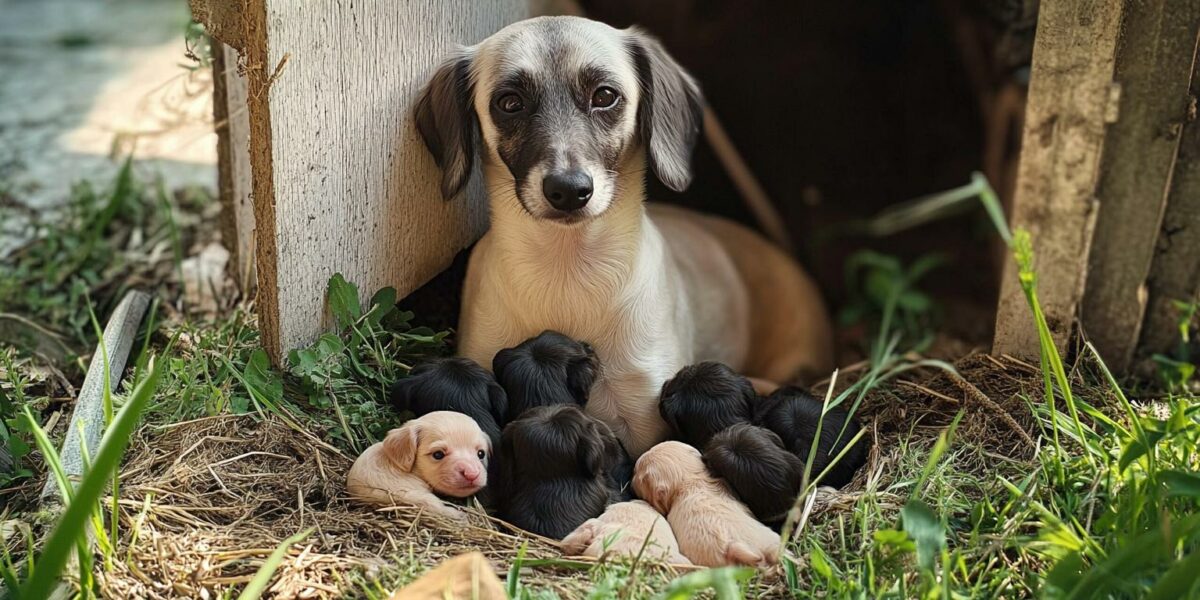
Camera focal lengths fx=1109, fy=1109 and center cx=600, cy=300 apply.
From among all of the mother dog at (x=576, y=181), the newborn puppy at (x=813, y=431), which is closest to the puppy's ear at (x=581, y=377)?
the mother dog at (x=576, y=181)

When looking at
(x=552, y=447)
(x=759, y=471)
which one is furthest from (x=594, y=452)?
(x=759, y=471)

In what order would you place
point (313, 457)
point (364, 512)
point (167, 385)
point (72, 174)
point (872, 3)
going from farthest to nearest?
1. point (872, 3)
2. point (72, 174)
3. point (167, 385)
4. point (313, 457)
5. point (364, 512)

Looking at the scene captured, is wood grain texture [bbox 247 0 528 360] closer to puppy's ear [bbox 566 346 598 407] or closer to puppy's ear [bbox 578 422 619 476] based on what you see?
puppy's ear [bbox 566 346 598 407]

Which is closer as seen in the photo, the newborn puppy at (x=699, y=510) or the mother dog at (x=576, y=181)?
the newborn puppy at (x=699, y=510)

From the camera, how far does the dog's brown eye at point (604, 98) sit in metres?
3.11

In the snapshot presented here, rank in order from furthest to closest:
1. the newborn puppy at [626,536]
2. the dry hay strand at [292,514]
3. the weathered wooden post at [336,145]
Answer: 1. the weathered wooden post at [336,145]
2. the newborn puppy at [626,536]
3. the dry hay strand at [292,514]

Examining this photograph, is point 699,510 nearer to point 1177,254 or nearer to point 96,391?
point 96,391

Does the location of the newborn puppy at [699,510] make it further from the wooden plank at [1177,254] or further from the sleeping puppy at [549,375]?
the wooden plank at [1177,254]

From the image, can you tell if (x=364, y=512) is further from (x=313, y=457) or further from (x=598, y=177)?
(x=598, y=177)

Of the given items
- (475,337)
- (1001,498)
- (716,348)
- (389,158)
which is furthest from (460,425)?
(716,348)

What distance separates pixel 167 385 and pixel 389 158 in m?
0.91

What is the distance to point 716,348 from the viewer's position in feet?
14.0

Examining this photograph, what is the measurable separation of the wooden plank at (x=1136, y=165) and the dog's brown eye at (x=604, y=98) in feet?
4.92

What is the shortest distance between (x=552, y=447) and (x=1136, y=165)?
6.76ft
